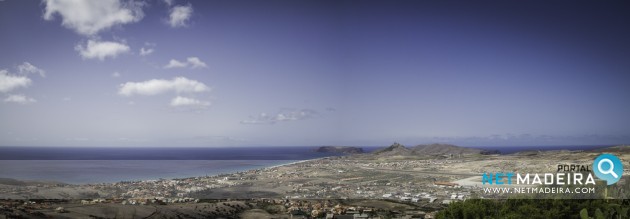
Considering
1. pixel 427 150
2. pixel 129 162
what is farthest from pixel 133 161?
pixel 427 150

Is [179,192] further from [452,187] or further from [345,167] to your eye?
[452,187]

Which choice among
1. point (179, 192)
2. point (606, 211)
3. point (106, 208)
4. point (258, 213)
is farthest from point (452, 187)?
point (106, 208)

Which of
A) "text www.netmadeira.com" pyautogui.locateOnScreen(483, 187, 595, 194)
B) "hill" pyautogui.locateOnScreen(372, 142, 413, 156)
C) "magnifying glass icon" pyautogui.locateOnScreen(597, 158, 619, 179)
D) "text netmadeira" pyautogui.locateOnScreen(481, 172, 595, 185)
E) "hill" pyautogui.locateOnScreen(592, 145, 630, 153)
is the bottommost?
"text www.netmadeira.com" pyautogui.locateOnScreen(483, 187, 595, 194)

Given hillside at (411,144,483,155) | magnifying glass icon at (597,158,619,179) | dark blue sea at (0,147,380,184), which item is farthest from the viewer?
hillside at (411,144,483,155)

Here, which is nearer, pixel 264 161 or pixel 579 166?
pixel 579 166

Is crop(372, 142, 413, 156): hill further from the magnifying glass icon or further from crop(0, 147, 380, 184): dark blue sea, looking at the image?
the magnifying glass icon

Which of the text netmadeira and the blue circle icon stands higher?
the blue circle icon

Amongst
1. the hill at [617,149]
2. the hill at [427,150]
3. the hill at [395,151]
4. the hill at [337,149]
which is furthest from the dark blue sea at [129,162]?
the hill at [617,149]

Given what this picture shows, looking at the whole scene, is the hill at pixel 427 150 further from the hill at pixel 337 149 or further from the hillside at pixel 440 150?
the hill at pixel 337 149

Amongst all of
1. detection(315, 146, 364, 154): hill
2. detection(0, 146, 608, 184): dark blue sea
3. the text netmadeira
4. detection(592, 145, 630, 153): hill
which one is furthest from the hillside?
detection(592, 145, 630, 153): hill
